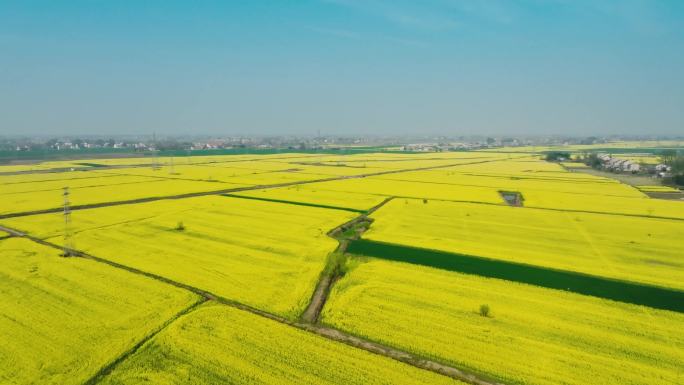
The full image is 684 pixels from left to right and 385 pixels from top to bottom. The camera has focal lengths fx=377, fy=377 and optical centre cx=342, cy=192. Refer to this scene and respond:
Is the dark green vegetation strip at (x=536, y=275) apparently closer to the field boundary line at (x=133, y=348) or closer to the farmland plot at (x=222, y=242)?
the farmland plot at (x=222, y=242)

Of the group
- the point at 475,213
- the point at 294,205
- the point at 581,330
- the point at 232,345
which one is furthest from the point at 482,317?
the point at 294,205

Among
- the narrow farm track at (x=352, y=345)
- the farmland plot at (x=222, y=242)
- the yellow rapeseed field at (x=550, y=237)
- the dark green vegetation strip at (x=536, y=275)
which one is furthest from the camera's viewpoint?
the yellow rapeseed field at (x=550, y=237)

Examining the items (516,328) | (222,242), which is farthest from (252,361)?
(222,242)

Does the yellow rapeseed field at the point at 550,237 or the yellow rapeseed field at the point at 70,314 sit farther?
the yellow rapeseed field at the point at 550,237

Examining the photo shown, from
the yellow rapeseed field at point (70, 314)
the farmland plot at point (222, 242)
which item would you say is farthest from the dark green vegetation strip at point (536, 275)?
the yellow rapeseed field at point (70, 314)

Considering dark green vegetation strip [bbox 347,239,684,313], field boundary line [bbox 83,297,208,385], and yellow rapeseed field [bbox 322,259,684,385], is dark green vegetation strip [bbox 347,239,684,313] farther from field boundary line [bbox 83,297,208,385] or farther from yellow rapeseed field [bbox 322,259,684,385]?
field boundary line [bbox 83,297,208,385]

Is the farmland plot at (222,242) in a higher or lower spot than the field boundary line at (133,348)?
higher

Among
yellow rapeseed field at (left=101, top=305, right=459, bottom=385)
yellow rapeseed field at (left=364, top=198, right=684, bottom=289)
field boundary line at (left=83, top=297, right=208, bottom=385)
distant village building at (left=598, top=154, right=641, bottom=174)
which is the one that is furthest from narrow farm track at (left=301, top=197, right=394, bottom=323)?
distant village building at (left=598, top=154, right=641, bottom=174)
